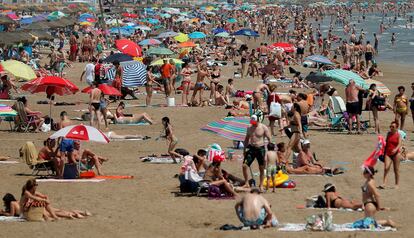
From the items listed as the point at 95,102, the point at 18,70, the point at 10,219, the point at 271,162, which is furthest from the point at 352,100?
the point at 10,219

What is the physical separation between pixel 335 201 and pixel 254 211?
173 cm

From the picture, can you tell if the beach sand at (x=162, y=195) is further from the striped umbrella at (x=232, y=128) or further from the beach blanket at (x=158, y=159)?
the striped umbrella at (x=232, y=128)

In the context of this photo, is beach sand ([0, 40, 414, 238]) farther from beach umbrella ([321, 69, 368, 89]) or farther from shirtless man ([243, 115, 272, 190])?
beach umbrella ([321, 69, 368, 89])

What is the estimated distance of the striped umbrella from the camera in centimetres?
1410

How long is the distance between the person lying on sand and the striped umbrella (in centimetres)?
373

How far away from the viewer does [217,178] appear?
40.3 ft

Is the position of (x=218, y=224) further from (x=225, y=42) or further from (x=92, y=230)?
(x=225, y=42)

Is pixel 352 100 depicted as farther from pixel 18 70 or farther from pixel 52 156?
pixel 18 70

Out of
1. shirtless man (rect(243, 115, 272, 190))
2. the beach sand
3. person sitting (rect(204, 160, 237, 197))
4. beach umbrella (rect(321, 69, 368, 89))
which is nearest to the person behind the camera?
the beach sand

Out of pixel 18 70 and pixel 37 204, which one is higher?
pixel 37 204

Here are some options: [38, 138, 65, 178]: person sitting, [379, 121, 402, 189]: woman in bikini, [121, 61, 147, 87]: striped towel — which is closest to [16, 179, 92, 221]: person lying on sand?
[38, 138, 65, 178]: person sitting

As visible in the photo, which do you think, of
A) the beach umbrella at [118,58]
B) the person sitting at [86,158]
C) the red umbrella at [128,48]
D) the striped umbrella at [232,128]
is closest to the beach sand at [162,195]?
the person sitting at [86,158]

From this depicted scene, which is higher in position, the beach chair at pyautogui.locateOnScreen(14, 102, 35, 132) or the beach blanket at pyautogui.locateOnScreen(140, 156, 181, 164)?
the beach blanket at pyautogui.locateOnScreen(140, 156, 181, 164)

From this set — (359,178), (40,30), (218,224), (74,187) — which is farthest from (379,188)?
(40,30)
